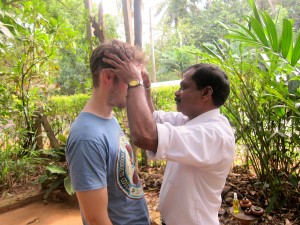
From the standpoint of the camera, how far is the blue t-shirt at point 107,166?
3.57ft

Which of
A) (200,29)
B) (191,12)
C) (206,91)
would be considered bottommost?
(206,91)

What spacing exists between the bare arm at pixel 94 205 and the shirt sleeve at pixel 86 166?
0.08 ft

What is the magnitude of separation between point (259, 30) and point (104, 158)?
1.50 meters

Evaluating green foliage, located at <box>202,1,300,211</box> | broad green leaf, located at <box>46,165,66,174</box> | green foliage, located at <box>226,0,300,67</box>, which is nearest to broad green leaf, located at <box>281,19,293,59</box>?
green foliage, located at <box>226,0,300,67</box>

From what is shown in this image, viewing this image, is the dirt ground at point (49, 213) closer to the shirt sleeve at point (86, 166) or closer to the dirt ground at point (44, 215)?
the dirt ground at point (44, 215)

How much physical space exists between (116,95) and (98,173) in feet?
1.35

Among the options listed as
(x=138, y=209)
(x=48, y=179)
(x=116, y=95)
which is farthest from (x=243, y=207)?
(x=48, y=179)

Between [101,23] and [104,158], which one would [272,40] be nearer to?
[104,158]

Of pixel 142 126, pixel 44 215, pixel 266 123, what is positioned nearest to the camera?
pixel 142 126

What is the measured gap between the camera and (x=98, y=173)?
3.63ft

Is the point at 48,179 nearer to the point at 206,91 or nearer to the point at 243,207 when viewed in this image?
the point at 243,207

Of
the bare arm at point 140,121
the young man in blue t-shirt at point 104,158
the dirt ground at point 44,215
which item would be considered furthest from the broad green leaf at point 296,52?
the dirt ground at point 44,215

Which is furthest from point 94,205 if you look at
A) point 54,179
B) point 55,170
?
point 54,179

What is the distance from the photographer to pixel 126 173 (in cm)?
132
